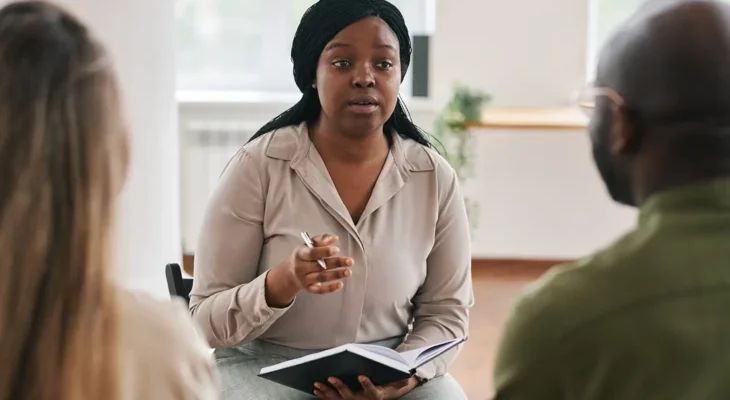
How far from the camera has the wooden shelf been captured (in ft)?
15.3

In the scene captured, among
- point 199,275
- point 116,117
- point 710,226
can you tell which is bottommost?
point 199,275

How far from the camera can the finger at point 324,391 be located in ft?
5.98

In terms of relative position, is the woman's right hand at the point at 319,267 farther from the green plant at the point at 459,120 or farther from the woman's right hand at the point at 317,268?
the green plant at the point at 459,120

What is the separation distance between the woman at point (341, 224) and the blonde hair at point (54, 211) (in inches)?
35.6

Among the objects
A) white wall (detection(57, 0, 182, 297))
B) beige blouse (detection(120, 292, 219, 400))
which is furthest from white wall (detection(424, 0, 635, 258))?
beige blouse (detection(120, 292, 219, 400))

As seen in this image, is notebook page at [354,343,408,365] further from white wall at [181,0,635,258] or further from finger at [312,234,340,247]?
white wall at [181,0,635,258]

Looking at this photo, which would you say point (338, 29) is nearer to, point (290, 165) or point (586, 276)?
point (290, 165)

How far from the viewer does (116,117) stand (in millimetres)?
993

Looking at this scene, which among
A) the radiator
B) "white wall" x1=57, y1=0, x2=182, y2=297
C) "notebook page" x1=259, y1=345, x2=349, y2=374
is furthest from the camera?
the radiator

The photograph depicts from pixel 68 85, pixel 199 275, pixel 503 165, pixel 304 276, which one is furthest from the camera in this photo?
pixel 503 165

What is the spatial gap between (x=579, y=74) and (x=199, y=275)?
136 inches

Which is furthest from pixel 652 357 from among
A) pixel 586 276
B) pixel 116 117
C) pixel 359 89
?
pixel 359 89

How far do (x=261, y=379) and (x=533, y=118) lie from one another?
3.16 m

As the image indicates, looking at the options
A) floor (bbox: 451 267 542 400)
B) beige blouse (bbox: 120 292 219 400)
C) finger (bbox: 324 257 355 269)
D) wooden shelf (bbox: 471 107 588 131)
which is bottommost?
floor (bbox: 451 267 542 400)
